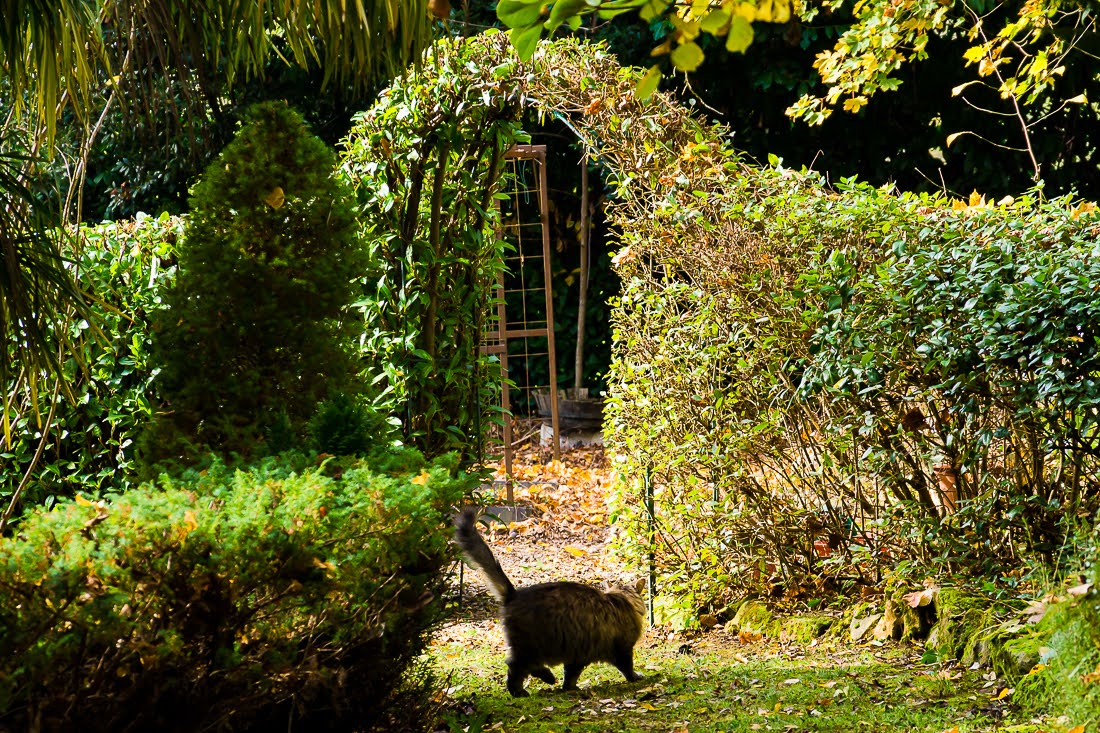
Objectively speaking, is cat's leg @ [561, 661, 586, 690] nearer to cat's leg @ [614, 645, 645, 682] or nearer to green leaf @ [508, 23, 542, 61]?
cat's leg @ [614, 645, 645, 682]

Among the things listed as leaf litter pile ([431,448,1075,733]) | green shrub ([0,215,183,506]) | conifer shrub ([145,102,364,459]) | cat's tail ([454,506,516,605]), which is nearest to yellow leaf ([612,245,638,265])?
conifer shrub ([145,102,364,459])

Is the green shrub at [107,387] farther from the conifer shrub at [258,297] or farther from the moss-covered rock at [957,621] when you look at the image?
the moss-covered rock at [957,621]

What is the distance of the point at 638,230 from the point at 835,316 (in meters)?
1.57

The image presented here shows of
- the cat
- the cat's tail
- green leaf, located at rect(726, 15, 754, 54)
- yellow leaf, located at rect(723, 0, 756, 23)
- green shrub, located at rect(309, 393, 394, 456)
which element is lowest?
the cat

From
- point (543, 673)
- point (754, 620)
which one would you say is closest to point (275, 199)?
point (543, 673)

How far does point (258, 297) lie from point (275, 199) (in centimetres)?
43

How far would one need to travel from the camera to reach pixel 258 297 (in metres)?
4.46

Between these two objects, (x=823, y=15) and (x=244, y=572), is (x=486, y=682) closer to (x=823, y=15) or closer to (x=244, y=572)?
(x=244, y=572)

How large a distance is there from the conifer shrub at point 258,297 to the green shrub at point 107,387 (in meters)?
1.41

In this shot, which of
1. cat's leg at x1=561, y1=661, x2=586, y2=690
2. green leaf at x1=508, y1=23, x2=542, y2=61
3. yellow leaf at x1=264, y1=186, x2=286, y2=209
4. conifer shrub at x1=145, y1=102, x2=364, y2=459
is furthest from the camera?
cat's leg at x1=561, y1=661, x2=586, y2=690

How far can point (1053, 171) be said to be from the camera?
11.8 m

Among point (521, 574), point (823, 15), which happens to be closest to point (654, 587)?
point (521, 574)

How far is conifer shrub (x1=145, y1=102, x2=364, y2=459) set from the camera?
14.1ft

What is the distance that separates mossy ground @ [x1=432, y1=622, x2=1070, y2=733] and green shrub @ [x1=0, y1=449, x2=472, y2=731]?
2.87 feet
